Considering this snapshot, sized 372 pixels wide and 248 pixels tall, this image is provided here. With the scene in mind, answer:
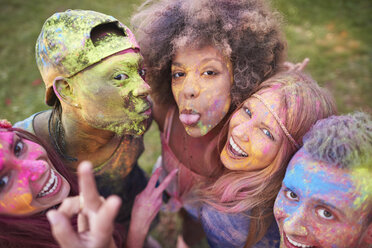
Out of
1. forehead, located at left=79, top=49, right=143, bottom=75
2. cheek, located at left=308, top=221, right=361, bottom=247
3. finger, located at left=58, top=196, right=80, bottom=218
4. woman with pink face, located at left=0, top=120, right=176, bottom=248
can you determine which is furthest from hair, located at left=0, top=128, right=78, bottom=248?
cheek, located at left=308, top=221, right=361, bottom=247

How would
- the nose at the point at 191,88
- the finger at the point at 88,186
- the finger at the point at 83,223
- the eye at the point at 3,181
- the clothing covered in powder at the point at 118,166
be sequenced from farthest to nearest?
the clothing covered in powder at the point at 118,166, the nose at the point at 191,88, the eye at the point at 3,181, the finger at the point at 83,223, the finger at the point at 88,186

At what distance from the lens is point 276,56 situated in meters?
1.98

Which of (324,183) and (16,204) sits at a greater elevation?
(324,183)

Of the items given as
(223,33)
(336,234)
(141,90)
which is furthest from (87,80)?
(336,234)

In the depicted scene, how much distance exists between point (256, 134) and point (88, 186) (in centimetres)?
91

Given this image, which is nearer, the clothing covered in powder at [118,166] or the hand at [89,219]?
the hand at [89,219]

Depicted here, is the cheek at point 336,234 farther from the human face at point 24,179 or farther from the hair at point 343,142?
the human face at point 24,179

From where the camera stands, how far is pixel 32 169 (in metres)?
1.37

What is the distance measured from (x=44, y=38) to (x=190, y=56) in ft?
2.51

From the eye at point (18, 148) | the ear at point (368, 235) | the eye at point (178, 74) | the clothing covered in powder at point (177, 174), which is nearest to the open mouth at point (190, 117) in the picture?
the eye at point (178, 74)

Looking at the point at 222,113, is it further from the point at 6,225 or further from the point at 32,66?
the point at 32,66

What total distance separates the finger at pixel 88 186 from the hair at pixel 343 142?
966 millimetres

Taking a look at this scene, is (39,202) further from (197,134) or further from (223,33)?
(223,33)

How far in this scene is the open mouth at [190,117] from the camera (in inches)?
69.9
